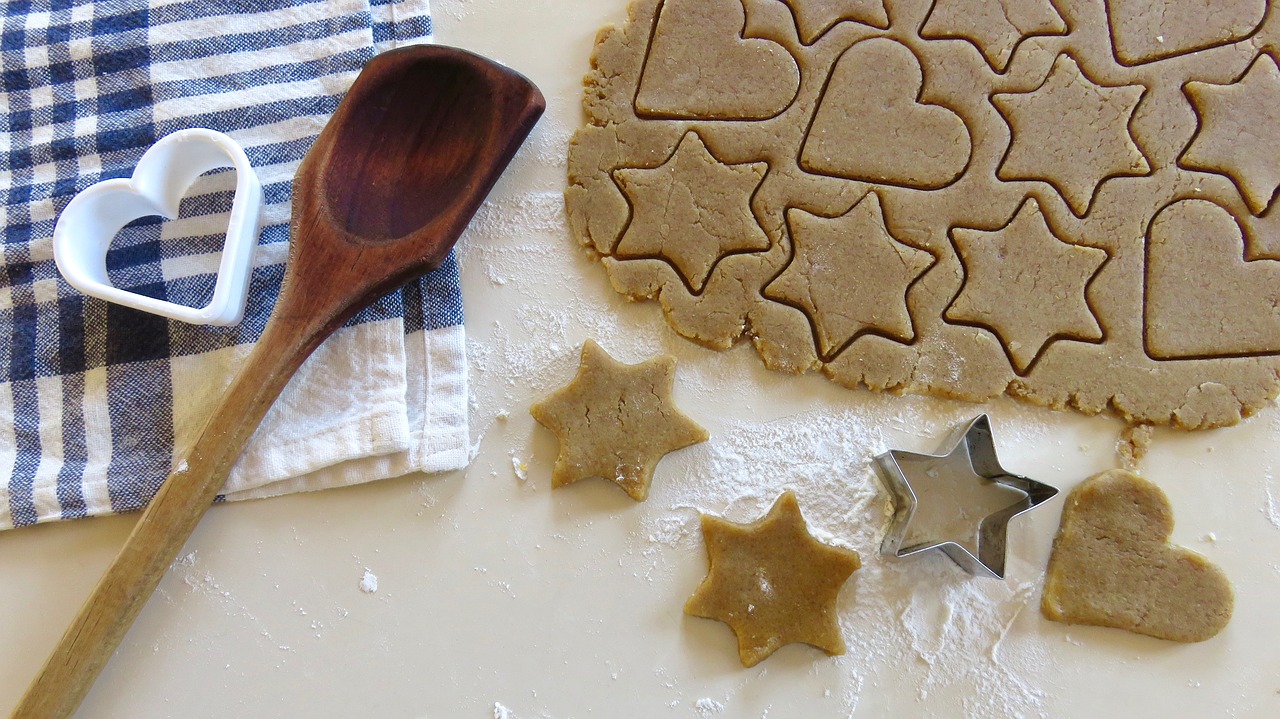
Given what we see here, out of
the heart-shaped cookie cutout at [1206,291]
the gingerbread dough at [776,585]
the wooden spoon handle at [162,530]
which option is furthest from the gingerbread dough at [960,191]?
the wooden spoon handle at [162,530]

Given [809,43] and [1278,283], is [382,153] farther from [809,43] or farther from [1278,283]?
[1278,283]

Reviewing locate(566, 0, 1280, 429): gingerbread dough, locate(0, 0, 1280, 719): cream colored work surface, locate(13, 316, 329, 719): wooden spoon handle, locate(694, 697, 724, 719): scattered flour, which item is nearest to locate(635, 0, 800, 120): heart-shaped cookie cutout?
locate(566, 0, 1280, 429): gingerbread dough

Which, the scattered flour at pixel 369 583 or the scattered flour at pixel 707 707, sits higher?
the scattered flour at pixel 369 583

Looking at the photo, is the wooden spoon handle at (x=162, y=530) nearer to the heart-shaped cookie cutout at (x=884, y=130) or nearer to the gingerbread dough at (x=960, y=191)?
the gingerbread dough at (x=960, y=191)

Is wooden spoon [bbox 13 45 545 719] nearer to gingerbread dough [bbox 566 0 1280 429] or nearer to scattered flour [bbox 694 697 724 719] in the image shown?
gingerbread dough [bbox 566 0 1280 429]

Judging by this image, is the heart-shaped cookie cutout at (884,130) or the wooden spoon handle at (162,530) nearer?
the wooden spoon handle at (162,530)
